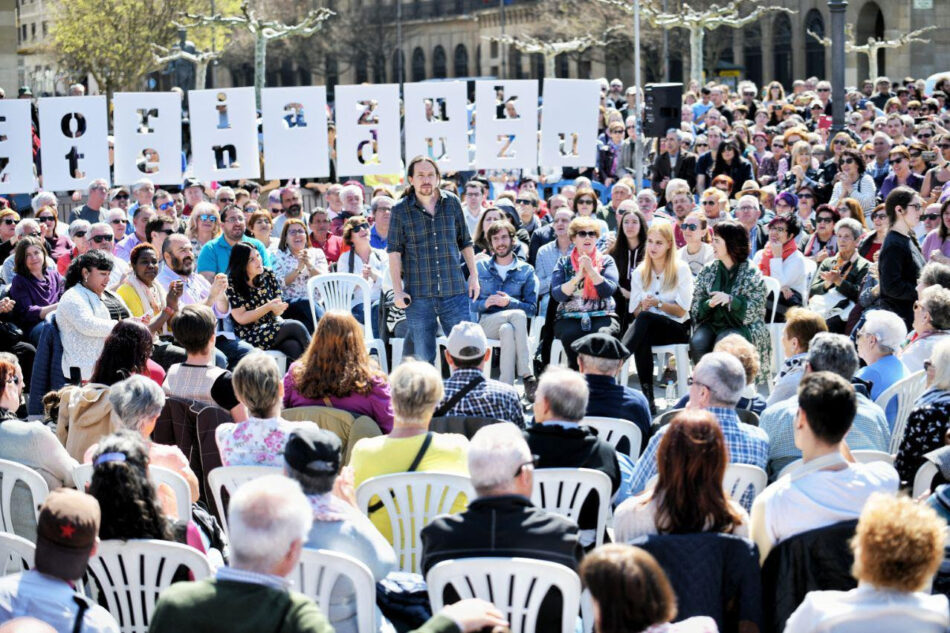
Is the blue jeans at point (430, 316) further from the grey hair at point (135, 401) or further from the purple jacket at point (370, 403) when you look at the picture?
the grey hair at point (135, 401)

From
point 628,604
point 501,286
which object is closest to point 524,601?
Result: point 628,604

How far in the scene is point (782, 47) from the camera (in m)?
52.4

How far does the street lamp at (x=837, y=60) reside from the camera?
17172 millimetres

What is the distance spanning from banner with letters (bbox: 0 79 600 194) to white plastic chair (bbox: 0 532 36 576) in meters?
9.52

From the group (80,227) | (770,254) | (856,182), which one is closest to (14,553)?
(80,227)

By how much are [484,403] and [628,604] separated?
2.96 meters

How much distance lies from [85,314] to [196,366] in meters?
1.87

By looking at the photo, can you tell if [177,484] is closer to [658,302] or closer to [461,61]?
[658,302]

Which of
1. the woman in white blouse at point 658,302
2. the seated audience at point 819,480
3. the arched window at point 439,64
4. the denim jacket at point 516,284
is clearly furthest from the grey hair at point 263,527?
the arched window at point 439,64

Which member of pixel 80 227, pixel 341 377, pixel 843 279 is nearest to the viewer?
pixel 341 377

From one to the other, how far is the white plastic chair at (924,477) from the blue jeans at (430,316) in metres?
4.46

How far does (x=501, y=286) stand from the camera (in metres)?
10.4

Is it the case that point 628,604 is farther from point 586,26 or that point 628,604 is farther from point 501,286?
point 586,26

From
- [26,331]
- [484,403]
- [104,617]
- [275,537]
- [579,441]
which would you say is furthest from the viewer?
[26,331]
